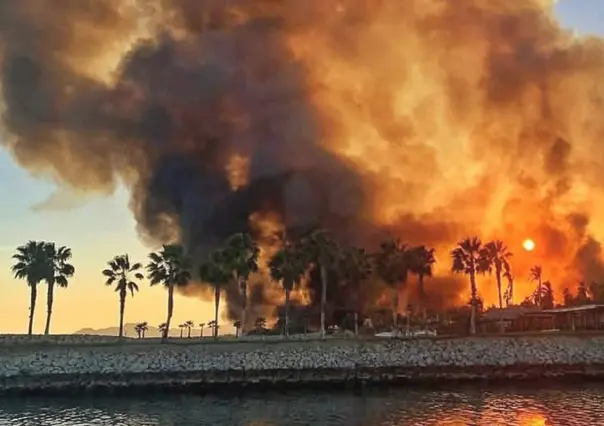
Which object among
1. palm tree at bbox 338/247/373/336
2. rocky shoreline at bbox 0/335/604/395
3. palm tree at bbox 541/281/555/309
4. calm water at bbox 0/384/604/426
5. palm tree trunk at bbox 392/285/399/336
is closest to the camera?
calm water at bbox 0/384/604/426

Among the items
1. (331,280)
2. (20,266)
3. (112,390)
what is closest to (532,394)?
(112,390)

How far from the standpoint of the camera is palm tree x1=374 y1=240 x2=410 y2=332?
10656 cm

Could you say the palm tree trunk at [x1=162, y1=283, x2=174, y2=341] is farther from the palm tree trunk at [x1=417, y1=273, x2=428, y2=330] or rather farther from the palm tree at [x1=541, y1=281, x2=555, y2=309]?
the palm tree at [x1=541, y1=281, x2=555, y2=309]

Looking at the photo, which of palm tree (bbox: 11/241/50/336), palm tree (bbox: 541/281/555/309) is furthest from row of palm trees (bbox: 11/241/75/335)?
palm tree (bbox: 541/281/555/309)

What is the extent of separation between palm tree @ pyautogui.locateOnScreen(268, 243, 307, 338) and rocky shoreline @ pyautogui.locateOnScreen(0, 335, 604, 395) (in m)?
24.4

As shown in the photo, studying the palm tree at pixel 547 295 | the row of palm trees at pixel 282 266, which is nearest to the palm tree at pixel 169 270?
the row of palm trees at pixel 282 266

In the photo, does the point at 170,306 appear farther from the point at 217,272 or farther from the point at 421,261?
the point at 421,261

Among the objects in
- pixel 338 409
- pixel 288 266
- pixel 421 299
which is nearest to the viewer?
pixel 338 409

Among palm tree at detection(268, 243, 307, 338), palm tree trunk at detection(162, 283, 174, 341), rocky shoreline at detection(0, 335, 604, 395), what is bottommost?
rocky shoreline at detection(0, 335, 604, 395)

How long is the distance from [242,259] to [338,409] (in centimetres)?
4816

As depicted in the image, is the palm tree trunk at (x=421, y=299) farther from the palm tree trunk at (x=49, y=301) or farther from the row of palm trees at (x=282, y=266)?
the palm tree trunk at (x=49, y=301)

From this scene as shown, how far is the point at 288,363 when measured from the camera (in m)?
73.9

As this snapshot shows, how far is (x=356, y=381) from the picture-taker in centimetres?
6988

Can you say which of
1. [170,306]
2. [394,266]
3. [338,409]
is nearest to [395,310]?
[394,266]
